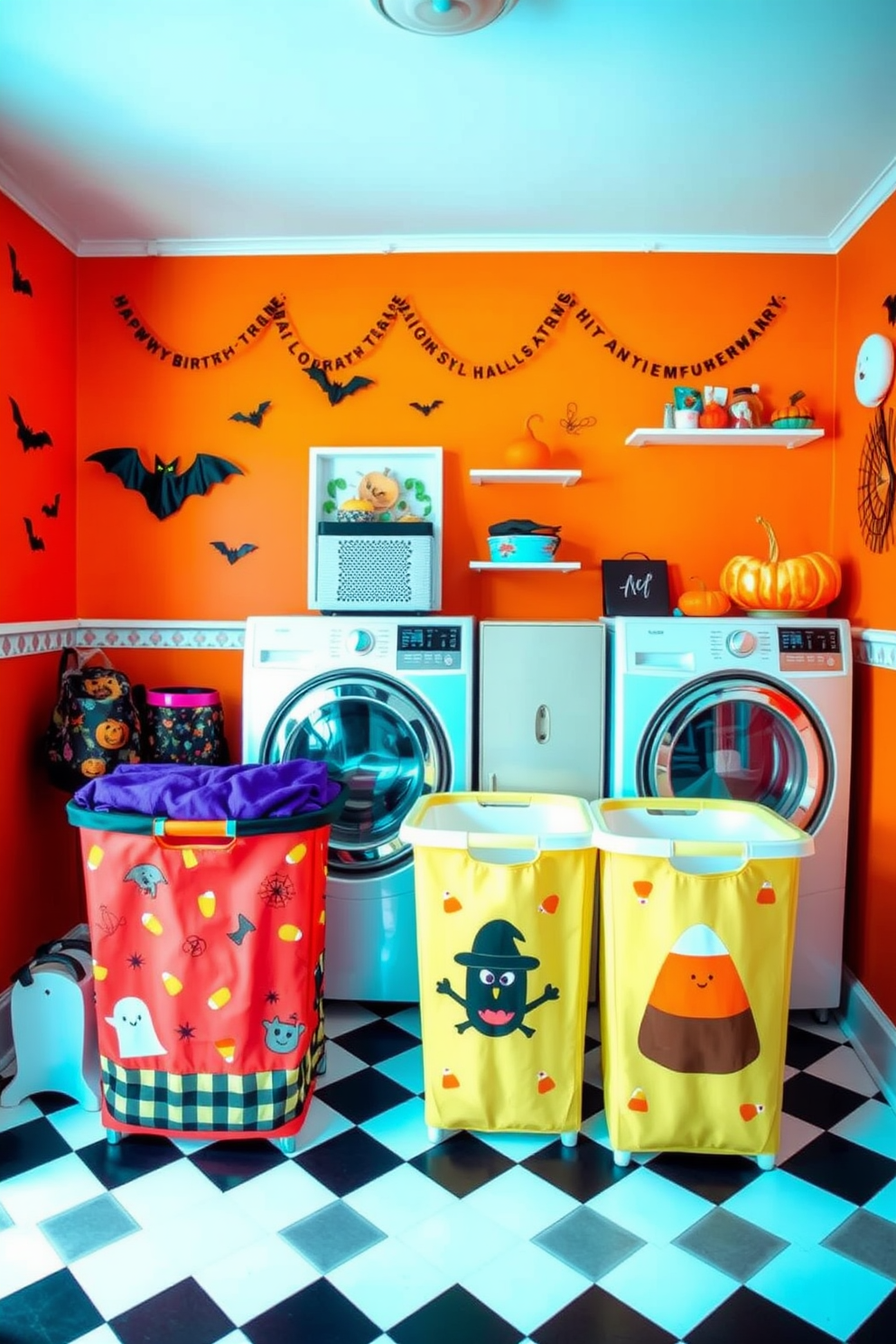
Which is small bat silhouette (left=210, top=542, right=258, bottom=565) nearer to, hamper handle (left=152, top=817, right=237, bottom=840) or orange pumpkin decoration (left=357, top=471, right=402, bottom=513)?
orange pumpkin decoration (left=357, top=471, right=402, bottom=513)

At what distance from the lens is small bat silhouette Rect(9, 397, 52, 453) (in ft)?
8.73

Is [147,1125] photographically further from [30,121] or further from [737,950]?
[30,121]

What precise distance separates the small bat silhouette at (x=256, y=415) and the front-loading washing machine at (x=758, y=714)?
4.80 ft

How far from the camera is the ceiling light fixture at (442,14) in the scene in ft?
5.74

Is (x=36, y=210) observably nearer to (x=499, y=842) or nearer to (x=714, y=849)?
(x=499, y=842)

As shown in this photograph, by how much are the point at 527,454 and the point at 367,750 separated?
1.10 metres

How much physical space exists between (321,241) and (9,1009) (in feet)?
8.58

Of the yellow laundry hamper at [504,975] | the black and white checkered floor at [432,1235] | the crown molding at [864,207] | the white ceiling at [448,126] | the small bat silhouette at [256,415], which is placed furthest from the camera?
the small bat silhouette at [256,415]

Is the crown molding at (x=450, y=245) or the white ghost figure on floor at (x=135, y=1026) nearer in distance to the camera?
the white ghost figure on floor at (x=135, y=1026)

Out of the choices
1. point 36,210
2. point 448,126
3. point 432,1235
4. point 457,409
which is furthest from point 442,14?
point 432,1235

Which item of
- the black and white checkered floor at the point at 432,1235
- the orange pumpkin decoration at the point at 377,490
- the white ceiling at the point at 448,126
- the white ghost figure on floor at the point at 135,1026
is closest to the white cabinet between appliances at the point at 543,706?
the orange pumpkin decoration at the point at 377,490

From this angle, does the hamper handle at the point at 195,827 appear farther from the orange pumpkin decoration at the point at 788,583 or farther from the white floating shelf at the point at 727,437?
the white floating shelf at the point at 727,437

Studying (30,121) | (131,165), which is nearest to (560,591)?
(131,165)

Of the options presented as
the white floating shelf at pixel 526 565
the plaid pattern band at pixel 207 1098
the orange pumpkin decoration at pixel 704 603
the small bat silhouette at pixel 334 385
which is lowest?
the plaid pattern band at pixel 207 1098
